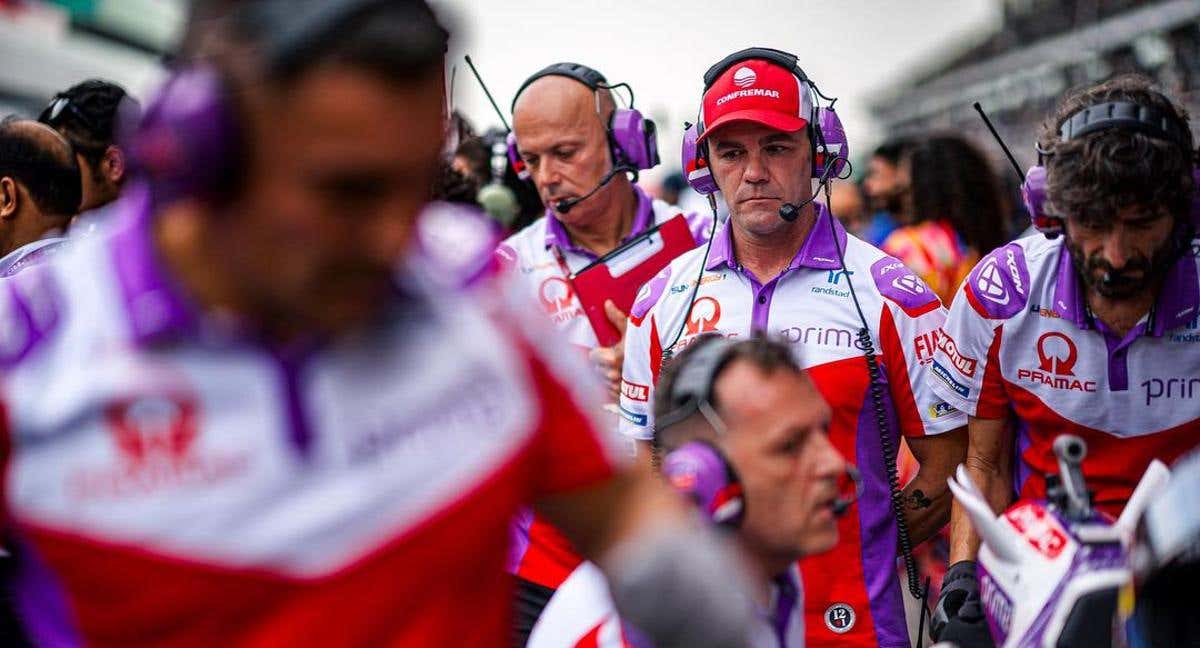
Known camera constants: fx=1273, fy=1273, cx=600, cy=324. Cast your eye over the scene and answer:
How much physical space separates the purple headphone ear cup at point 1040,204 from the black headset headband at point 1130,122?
0.17 metres

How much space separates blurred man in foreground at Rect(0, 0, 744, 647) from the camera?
4.19ft

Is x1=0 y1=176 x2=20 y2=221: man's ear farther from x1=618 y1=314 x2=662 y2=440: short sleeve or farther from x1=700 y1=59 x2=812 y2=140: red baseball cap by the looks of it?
x1=700 y1=59 x2=812 y2=140: red baseball cap

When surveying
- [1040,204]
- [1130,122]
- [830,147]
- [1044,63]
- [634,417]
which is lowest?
[1044,63]

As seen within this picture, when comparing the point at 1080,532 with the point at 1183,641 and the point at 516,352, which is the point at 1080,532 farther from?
the point at 516,352

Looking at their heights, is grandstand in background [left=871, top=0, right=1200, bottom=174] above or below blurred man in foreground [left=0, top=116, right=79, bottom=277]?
below

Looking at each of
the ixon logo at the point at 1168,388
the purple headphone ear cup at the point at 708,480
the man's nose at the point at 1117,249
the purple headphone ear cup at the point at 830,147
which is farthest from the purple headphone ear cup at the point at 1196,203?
the purple headphone ear cup at the point at 708,480

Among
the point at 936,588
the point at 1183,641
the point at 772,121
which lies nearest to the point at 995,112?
the point at 936,588

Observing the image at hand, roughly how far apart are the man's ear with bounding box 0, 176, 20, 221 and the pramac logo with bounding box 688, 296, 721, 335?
84.5 inches

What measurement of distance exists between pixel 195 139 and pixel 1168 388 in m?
2.47

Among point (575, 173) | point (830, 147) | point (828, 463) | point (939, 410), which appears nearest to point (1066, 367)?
point (939, 410)

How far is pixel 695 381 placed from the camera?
→ 6.52 feet

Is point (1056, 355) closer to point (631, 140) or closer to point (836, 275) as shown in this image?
point (836, 275)

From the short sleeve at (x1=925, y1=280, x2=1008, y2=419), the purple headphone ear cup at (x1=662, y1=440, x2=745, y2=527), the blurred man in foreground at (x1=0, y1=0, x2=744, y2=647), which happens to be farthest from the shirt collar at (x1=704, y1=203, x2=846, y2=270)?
the blurred man in foreground at (x1=0, y1=0, x2=744, y2=647)

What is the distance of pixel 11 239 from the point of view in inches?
158
